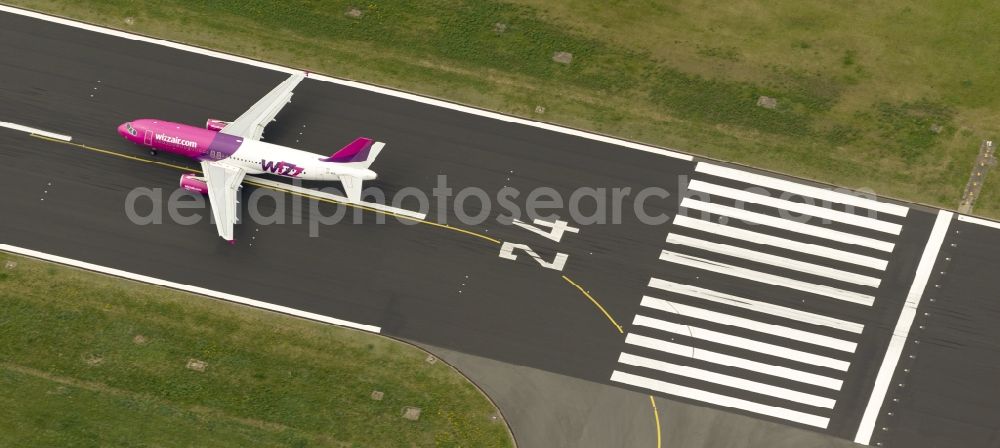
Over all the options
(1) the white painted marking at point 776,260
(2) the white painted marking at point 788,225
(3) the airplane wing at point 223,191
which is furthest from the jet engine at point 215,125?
(2) the white painted marking at point 788,225

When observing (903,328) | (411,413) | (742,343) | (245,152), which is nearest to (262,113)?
(245,152)

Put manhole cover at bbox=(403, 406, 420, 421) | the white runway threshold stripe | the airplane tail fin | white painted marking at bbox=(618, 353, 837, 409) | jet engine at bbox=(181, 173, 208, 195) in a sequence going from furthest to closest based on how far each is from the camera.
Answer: jet engine at bbox=(181, 173, 208, 195) < the airplane tail fin < white painted marking at bbox=(618, 353, 837, 409) < the white runway threshold stripe < manhole cover at bbox=(403, 406, 420, 421)

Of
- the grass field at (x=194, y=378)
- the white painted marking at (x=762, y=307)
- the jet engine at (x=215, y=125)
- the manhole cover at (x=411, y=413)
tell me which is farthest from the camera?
the jet engine at (x=215, y=125)

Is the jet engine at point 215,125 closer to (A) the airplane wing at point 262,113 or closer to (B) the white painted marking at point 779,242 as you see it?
(A) the airplane wing at point 262,113

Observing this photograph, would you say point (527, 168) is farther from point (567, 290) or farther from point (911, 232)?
point (911, 232)

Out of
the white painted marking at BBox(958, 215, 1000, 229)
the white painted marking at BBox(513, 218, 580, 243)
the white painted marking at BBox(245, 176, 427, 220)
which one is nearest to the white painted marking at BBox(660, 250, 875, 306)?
the white painted marking at BBox(513, 218, 580, 243)

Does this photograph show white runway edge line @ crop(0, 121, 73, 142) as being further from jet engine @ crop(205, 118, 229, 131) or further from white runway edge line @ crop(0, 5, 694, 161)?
jet engine @ crop(205, 118, 229, 131)
